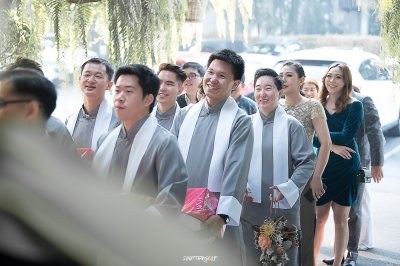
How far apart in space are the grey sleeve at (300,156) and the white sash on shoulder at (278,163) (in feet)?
0.15

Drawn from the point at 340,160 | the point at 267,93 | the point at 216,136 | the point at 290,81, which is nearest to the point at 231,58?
the point at 216,136

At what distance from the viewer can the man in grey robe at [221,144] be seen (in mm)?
4945

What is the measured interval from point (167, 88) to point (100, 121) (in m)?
0.63

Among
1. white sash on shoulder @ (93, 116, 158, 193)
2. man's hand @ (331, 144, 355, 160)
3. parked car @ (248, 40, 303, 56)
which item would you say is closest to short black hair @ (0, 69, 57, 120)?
white sash on shoulder @ (93, 116, 158, 193)

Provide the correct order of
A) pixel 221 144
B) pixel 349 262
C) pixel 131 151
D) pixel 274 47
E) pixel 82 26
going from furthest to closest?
pixel 274 47 < pixel 349 262 < pixel 82 26 < pixel 221 144 < pixel 131 151

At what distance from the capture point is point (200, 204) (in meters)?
4.67

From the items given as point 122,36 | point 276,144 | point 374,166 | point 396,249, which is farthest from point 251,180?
point 396,249

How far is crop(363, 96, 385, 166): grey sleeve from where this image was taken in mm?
7406

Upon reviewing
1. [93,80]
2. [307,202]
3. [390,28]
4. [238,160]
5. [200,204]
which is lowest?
[307,202]

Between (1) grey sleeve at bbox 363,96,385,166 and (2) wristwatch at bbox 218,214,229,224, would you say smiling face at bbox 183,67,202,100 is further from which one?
(2) wristwatch at bbox 218,214,229,224

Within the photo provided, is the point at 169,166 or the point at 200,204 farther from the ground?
the point at 169,166

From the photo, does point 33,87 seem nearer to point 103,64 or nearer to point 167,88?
point 103,64

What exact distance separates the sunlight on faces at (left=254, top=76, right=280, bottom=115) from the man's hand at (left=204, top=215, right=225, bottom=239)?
140 cm

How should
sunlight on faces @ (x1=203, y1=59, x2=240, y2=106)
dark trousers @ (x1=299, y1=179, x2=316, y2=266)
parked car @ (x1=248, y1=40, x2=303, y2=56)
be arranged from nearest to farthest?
sunlight on faces @ (x1=203, y1=59, x2=240, y2=106), dark trousers @ (x1=299, y1=179, x2=316, y2=266), parked car @ (x1=248, y1=40, x2=303, y2=56)
